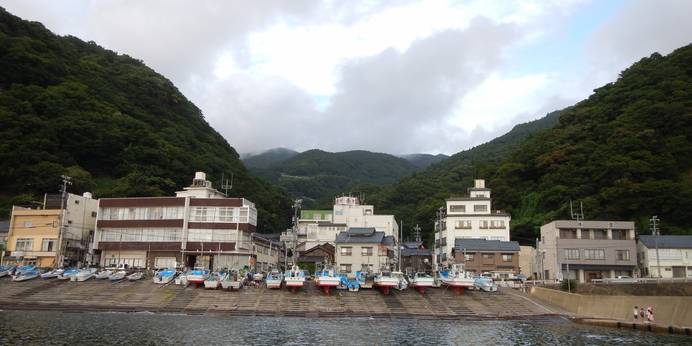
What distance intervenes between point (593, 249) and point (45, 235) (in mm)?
61407

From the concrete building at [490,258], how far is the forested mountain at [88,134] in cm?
4596

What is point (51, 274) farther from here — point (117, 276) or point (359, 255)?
point (359, 255)

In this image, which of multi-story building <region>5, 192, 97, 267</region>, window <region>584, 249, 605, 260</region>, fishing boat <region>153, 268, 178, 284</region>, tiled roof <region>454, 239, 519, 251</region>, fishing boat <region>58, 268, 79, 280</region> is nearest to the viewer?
fishing boat <region>153, 268, 178, 284</region>

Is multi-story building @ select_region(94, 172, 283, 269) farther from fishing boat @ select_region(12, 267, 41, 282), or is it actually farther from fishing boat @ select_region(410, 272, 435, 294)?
fishing boat @ select_region(410, 272, 435, 294)

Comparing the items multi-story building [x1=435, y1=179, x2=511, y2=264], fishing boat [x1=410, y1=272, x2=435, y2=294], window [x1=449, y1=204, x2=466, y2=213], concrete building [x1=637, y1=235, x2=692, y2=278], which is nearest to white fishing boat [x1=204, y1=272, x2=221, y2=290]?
fishing boat [x1=410, y1=272, x2=435, y2=294]

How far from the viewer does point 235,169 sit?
115m

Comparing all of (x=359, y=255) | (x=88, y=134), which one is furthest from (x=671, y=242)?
(x=88, y=134)

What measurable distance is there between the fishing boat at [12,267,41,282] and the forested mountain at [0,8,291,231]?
78.3 feet

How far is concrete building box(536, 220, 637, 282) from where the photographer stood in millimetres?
61875

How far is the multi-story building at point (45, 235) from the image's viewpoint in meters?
58.0

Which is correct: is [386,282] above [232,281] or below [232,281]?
above

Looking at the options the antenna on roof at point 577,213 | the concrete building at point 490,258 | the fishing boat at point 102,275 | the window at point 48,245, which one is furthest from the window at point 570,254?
the window at point 48,245

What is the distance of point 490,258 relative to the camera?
6719 centimetres

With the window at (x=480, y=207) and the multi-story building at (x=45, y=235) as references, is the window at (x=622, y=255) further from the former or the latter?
the multi-story building at (x=45, y=235)
